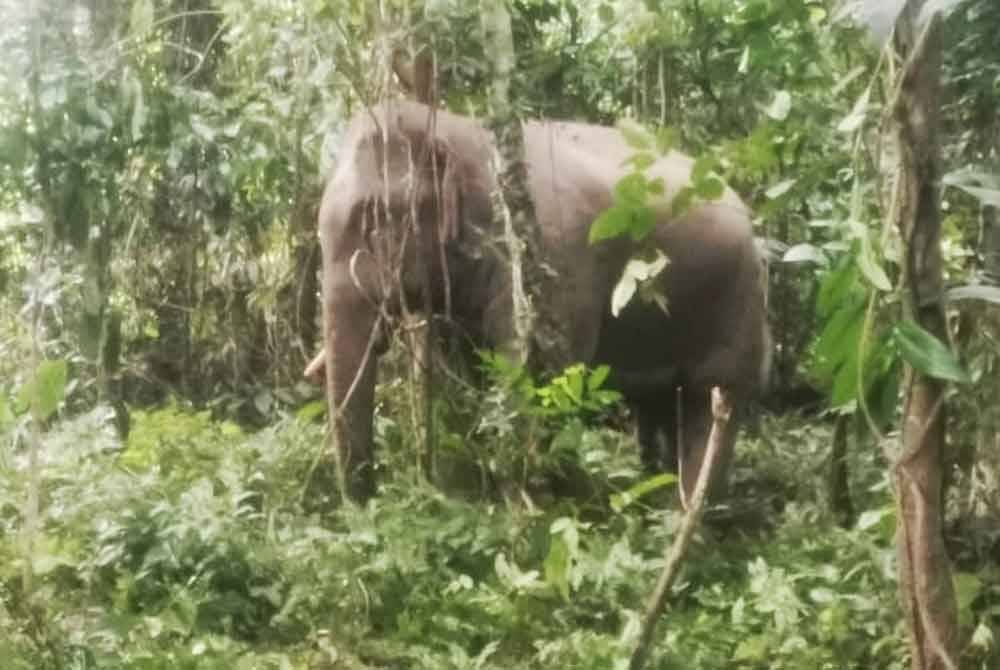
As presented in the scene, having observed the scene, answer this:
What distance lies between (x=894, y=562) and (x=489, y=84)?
1438 mm

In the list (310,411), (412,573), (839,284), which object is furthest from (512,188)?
(839,284)

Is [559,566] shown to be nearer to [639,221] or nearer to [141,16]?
[639,221]

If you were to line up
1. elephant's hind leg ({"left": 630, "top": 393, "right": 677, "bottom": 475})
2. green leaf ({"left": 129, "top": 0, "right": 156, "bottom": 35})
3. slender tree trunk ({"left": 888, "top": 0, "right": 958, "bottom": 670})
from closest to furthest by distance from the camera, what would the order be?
slender tree trunk ({"left": 888, "top": 0, "right": 958, "bottom": 670})
green leaf ({"left": 129, "top": 0, "right": 156, "bottom": 35})
elephant's hind leg ({"left": 630, "top": 393, "right": 677, "bottom": 475})

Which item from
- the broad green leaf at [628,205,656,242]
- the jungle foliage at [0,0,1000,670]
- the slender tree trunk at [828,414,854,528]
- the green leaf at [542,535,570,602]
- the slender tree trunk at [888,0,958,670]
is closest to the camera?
the slender tree trunk at [888,0,958,670]

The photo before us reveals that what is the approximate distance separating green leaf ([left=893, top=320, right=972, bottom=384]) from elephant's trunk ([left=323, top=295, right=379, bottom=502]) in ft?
6.93

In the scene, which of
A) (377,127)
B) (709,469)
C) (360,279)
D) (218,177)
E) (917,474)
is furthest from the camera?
(218,177)

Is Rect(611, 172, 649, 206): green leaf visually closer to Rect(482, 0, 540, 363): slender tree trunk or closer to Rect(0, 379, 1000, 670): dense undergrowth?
Rect(0, 379, 1000, 670): dense undergrowth

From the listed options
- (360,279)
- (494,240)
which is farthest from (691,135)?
(360,279)

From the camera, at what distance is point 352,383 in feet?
13.8

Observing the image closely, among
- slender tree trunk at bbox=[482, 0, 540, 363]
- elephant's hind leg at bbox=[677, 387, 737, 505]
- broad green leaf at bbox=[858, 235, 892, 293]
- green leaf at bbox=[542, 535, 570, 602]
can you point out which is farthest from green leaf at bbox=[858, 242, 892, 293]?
elephant's hind leg at bbox=[677, 387, 737, 505]

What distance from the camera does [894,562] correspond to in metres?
2.98

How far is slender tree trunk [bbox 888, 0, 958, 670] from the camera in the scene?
85.3 inches

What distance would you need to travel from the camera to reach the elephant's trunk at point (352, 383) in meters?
4.10

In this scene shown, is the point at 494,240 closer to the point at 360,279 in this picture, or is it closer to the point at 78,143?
the point at 360,279
